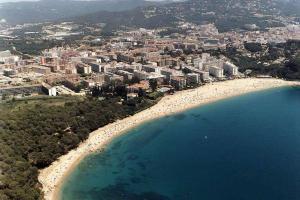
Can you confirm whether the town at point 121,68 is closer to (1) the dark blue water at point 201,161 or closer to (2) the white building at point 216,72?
(2) the white building at point 216,72

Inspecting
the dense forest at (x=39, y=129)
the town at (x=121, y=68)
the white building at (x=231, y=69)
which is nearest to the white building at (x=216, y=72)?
the town at (x=121, y=68)

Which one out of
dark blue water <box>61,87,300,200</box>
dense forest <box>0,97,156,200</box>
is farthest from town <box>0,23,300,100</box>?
dark blue water <box>61,87,300,200</box>

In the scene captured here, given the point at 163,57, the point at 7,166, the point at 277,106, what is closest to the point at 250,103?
the point at 277,106

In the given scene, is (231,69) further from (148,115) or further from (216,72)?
(148,115)

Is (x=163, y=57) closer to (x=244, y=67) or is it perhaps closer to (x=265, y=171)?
(x=244, y=67)

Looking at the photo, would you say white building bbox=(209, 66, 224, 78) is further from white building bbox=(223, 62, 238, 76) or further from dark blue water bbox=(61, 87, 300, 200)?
dark blue water bbox=(61, 87, 300, 200)

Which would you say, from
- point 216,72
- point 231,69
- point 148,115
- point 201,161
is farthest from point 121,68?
point 201,161
